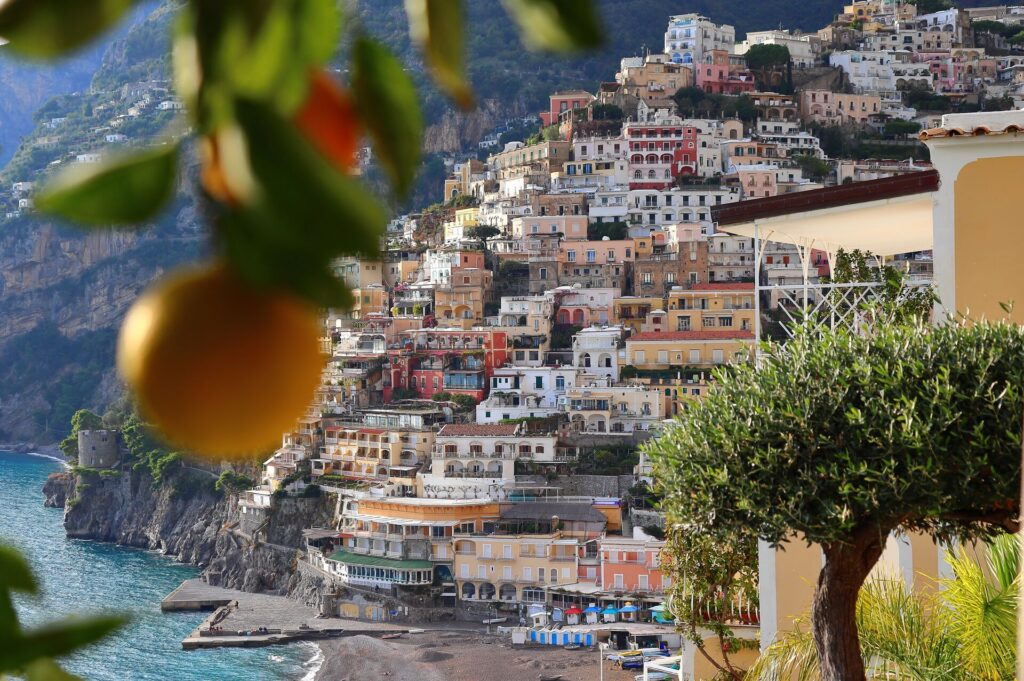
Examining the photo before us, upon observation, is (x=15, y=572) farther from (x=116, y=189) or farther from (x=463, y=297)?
(x=463, y=297)

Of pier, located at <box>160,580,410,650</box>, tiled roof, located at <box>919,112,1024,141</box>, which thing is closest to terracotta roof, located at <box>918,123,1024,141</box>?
tiled roof, located at <box>919,112,1024,141</box>

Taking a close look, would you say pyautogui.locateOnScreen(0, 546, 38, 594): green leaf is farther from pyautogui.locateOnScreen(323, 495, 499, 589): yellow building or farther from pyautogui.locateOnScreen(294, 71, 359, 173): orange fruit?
pyautogui.locateOnScreen(323, 495, 499, 589): yellow building

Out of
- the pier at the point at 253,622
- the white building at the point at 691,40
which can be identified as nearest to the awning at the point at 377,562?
the pier at the point at 253,622

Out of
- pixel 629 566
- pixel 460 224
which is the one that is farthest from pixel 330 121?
pixel 460 224

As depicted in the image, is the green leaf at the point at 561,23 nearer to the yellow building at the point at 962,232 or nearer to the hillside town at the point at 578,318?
the yellow building at the point at 962,232

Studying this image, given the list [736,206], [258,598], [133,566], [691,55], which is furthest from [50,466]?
[736,206]

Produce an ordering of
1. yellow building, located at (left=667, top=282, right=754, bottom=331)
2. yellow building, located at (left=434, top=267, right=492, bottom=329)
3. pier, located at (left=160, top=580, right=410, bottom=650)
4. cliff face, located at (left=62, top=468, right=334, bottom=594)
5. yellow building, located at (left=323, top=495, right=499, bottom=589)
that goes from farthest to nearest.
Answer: yellow building, located at (left=434, top=267, right=492, bottom=329)
yellow building, located at (left=667, top=282, right=754, bottom=331)
cliff face, located at (left=62, top=468, right=334, bottom=594)
yellow building, located at (left=323, top=495, right=499, bottom=589)
pier, located at (left=160, top=580, right=410, bottom=650)
